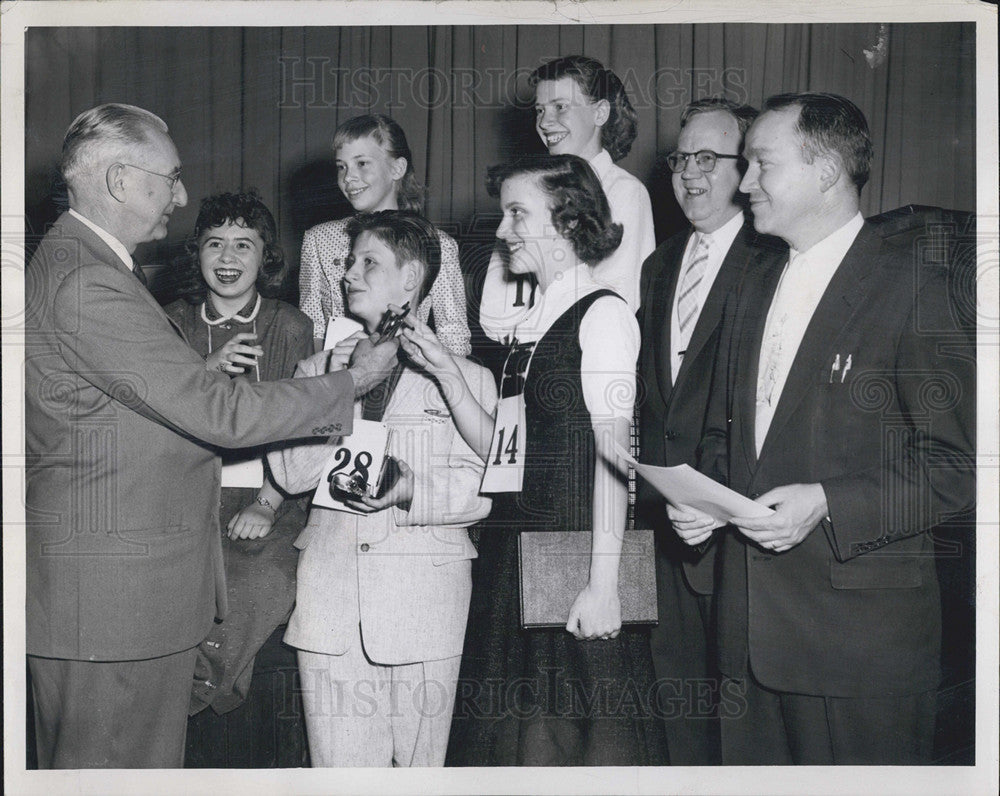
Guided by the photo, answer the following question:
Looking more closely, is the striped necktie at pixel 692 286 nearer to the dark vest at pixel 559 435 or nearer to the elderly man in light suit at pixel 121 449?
the dark vest at pixel 559 435

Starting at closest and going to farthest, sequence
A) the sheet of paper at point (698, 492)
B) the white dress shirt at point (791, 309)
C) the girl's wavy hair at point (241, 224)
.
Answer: the sheet of paper at point (698, 492) → the white dress shirt at point (791, 309) → the girl's wavy hair at point (241, 224)

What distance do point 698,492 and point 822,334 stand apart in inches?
23.1

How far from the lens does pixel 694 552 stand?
2879 mm

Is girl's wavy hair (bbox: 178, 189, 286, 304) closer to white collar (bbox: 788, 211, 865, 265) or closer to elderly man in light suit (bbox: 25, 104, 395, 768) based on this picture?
elderly man in light suit (bbox: 25, 104, 395, 768)

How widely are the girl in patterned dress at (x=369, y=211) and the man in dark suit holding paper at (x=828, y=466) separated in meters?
0.84

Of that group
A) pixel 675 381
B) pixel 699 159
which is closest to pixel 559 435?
pixel 675 381

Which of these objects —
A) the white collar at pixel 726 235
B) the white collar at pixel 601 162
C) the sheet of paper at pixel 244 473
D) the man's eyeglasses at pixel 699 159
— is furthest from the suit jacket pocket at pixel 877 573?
the sheet of paper at pixel 244 473

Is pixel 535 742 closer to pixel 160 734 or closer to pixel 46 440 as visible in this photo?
pixel 160 734

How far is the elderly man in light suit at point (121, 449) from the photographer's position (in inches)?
109

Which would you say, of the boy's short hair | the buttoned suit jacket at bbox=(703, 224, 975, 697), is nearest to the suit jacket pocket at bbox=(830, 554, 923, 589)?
the buttoned suit jacket at bbox=(703, 224, 975, 697)

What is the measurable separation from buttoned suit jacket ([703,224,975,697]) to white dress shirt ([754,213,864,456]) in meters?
0.02

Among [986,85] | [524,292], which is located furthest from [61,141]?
[986,85]

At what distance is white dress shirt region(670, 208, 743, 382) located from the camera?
2.90 metres

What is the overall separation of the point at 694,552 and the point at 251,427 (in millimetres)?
1352
